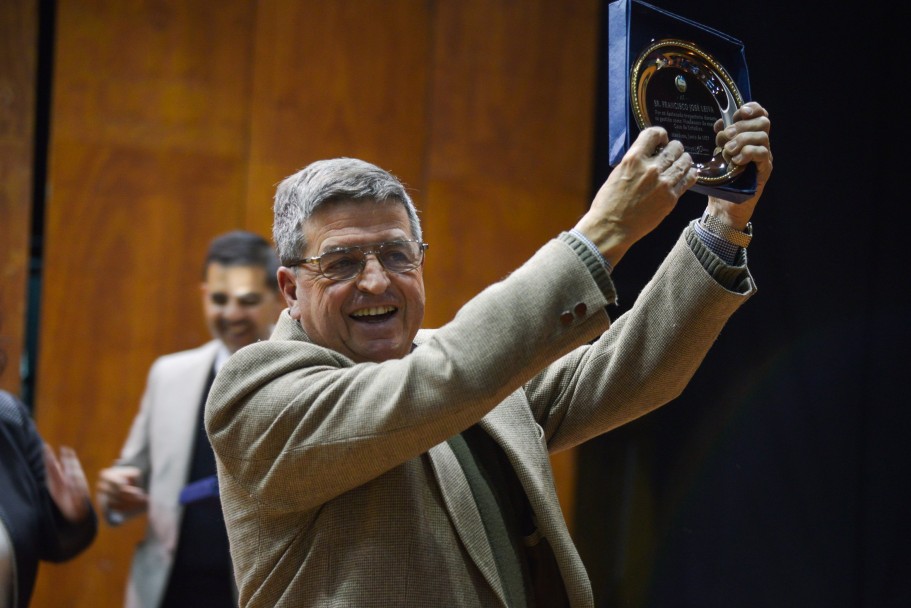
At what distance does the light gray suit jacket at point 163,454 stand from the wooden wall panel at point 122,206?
73cm

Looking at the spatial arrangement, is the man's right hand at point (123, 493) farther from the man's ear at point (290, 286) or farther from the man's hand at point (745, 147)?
the man's hand at point (745, 147)

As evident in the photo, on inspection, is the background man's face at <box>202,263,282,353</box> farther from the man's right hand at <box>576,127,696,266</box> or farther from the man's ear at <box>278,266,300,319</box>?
the man's right hand at <box>576,127,696,266</box>

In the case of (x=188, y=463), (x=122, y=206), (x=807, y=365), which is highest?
(x=122, y=206)

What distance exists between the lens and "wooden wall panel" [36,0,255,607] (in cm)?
369

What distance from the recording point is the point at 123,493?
2.88 metres

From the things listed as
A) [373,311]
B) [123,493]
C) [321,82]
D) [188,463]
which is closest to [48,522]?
[123,493]

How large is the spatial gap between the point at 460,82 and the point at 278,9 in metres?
0.70

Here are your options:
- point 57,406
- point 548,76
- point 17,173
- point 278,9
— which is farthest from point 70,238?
point 548,76

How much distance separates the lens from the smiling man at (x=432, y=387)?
1256mm

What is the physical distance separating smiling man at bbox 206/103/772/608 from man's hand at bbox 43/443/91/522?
4.40 feet

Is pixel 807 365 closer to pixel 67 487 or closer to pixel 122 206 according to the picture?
pixel 67 487

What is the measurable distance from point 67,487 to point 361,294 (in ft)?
5.00

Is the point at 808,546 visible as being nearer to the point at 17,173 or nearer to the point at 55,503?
the point at 55,503

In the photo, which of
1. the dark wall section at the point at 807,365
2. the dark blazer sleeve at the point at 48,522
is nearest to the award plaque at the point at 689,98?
the dark wall section at the point at 807,365
